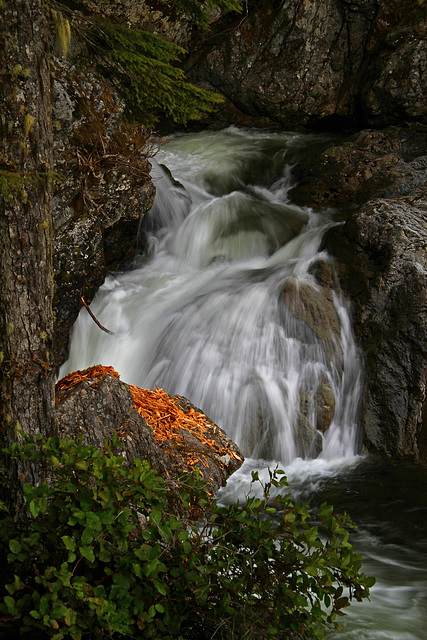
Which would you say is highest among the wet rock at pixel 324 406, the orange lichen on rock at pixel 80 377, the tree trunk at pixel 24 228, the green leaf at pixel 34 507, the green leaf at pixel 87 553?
the tree trunk at pixel 24 228

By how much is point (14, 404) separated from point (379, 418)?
4.80 metres

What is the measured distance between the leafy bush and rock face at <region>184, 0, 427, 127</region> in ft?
36.5

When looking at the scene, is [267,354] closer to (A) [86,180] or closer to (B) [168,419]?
(B) [168,419]

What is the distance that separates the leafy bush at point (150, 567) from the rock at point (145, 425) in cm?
113

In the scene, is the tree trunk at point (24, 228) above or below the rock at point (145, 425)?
above

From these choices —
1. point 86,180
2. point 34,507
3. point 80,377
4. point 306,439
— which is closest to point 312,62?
point 86,180

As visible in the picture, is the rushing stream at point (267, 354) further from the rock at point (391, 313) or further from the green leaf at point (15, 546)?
the green leaf at point (15, 546)

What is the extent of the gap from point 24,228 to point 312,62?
1197cm

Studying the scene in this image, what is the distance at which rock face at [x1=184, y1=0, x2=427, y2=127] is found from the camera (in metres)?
11.9

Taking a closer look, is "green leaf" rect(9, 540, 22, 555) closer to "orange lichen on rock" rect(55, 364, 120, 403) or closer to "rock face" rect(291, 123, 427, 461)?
"orange lichen on rock" rect(55, 364, 120, 403)

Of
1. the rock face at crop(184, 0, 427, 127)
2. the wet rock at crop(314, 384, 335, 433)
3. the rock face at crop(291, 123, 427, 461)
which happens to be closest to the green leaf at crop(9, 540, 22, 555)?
the wet rock at crop(314, 384, 335, 433)

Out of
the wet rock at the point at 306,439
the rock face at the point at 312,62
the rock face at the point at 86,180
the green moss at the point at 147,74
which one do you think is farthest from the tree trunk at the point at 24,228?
the rock face at the point at 312,62

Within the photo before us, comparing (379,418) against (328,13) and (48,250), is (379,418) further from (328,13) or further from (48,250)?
(328,13)

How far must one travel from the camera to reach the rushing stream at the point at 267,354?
4919mm
